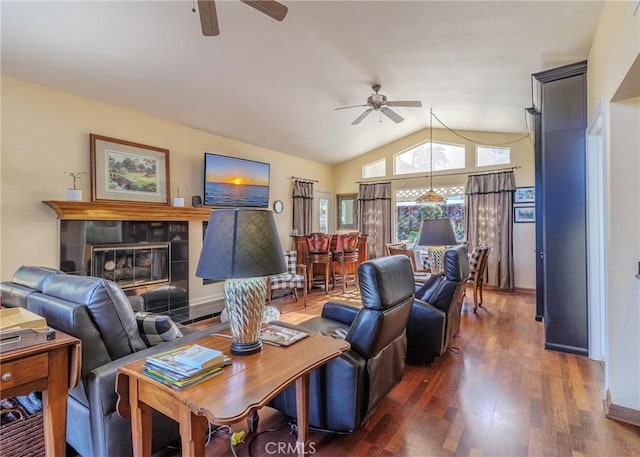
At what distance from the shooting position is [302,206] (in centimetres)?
686

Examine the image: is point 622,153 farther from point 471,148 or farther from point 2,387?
point 471,148

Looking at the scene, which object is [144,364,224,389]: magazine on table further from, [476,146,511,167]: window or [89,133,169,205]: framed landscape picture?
[476,146,511,167]: window

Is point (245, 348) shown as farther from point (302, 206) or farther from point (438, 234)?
point (302, 206)

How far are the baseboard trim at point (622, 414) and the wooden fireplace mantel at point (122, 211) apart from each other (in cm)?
467

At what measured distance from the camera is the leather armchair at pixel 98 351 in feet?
4.81

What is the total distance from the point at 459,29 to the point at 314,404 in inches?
125

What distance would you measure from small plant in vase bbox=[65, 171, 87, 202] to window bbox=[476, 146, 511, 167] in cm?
639

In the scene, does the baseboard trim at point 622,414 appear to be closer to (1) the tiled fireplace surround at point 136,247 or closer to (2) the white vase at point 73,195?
(1) the tiled fireplace surround at point 136,247

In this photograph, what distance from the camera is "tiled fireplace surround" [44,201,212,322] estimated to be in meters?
3.54

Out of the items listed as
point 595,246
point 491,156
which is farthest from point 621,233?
point 491,156

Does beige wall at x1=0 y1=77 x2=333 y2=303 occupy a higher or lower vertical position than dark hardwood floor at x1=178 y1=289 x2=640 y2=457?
higher

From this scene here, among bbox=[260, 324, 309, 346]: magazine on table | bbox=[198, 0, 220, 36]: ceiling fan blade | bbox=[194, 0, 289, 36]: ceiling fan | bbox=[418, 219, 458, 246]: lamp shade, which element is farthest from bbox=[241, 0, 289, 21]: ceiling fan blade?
bbox=[418, 219, 458, 246]: lamp shade

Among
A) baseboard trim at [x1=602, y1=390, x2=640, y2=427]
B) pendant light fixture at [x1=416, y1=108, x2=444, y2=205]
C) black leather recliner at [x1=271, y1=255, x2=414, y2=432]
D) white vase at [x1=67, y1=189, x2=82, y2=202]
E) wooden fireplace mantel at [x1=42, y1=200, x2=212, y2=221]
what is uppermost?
pendant light fixture at [x1=416, y1=108, x2=444, y2=205]

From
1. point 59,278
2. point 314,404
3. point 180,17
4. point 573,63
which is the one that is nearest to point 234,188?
point 180,17
